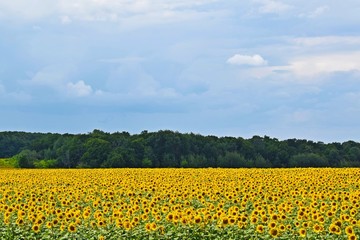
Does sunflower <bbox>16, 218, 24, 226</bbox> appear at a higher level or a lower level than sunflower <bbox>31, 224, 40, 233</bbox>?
higher

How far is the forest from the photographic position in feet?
206

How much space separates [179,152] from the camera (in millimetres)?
69438

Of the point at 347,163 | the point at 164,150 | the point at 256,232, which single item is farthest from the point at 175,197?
the point at 164,150

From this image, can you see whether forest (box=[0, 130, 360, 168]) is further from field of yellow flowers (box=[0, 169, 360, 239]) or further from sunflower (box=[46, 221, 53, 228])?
sunflower (box=[46, 221, 53, 228])

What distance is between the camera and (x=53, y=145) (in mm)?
73875

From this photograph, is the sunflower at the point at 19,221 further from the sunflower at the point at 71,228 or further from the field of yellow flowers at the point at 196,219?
the sunflower at the point at 71,228

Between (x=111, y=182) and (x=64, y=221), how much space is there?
13.0 meters

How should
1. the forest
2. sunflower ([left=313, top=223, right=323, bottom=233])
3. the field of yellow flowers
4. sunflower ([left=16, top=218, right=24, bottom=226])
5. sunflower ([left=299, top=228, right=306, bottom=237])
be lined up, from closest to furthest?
sunflower ([left=299, top=228, right=306, bottom=237]) → sunflower ([left=313, top=223, right=323, bottom=233]) → the field of yellow flowers → sunflower ([left=16, top=218, right=24, bottom=226]) → the forest

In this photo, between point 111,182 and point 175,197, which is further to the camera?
point 111,182

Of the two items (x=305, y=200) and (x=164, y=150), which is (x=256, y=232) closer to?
(x=305, y=200)

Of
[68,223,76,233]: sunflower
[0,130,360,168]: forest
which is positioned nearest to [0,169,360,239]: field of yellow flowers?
[68,223,76,233]: sunflower

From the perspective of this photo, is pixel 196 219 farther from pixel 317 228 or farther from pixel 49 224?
pixel 49 224

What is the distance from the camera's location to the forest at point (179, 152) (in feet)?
206

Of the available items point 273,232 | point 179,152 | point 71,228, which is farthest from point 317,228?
point 179,152
